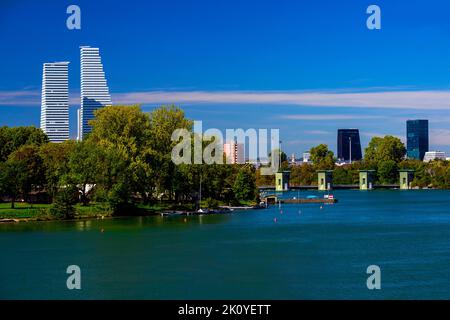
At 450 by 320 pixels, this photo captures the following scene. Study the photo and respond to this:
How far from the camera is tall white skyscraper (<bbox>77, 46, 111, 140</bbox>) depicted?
141 m

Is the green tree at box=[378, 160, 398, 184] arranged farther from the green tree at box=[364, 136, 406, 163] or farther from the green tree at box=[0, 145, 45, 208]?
the green tree at box=[0, 145, 45, 208]

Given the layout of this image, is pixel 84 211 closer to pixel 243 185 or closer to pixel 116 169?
pixel 116 169

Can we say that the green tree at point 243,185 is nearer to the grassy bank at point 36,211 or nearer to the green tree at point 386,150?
the grassy bank at point 36,211

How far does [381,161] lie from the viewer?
16538cm

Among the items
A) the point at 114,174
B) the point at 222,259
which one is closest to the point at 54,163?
the point at 114,174

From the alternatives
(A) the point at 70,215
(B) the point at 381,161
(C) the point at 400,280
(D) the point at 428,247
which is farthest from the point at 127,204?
(B) the point at 381,161

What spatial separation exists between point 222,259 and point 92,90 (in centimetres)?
11649

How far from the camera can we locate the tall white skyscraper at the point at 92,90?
141 metres

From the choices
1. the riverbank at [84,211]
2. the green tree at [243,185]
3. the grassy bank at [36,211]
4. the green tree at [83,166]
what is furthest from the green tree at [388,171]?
the green tree at [83,166]

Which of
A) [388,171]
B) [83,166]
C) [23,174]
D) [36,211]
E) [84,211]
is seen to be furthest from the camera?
[388,171]

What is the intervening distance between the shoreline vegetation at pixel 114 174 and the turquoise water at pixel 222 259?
3932 millimetres

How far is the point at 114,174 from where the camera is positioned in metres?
60.1

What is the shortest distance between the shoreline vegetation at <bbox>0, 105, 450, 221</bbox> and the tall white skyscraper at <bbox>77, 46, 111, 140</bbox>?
213ft

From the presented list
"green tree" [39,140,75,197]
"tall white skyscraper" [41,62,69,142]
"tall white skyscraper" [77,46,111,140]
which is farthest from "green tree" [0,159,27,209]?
"tall white skyscraper" [41,62,69,142]
